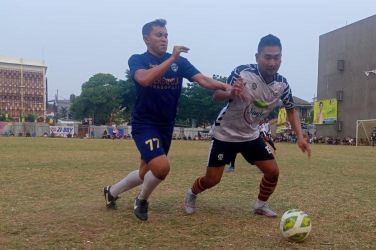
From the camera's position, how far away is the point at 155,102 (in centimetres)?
531

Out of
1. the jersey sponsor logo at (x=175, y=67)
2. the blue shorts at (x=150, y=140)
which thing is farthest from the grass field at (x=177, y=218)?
the jersey sponsor logo at (x=175, y=67)

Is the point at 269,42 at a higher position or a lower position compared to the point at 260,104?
higher

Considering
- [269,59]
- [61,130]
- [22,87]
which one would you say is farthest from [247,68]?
[22,87]

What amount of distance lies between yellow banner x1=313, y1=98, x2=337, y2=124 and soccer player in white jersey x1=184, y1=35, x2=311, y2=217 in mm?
53596

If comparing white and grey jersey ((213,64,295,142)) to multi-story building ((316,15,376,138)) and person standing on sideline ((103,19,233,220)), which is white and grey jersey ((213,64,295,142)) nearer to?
person standing on sideline ((103,19,233,220))

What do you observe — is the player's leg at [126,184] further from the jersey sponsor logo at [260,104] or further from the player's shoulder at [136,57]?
the jersey sponsor logo at [260,104]

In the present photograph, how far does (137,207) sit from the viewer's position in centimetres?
536

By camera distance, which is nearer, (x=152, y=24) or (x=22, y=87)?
(x=152, y=24)

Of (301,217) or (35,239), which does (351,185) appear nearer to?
(301,217)

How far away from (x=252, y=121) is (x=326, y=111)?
5512 centimetres

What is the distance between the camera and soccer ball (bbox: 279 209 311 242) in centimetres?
441

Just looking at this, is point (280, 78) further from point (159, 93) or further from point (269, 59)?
point (159, 93)

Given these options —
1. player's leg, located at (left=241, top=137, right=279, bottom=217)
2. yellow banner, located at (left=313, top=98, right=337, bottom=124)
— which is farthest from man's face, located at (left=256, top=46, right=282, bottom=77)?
yellow banner, located at (left=313, top=98, right=337, bottom=124)

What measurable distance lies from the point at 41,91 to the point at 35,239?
358 feet
